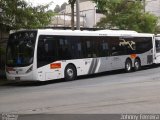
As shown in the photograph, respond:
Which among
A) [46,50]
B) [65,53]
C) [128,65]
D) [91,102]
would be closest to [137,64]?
[128,65]

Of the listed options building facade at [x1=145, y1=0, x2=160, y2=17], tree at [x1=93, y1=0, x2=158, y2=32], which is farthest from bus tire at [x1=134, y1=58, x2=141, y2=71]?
building facade at [x1=145, y1=0, x2=160, y2=17]

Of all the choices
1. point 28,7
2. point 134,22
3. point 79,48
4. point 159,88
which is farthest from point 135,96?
point 134,22

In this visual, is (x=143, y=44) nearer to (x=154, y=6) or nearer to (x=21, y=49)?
(x=21, y=49)

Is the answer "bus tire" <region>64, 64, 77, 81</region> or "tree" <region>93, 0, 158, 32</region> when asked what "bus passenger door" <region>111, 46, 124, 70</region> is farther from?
"tree" <region>93, 0, 158, 32</region>

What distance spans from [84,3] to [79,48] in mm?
32519

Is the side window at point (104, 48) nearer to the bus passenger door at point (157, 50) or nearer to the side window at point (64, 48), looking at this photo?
the side window at point (64, 48)

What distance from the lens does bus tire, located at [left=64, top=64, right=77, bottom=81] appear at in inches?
899

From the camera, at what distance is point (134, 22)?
39.8 meters

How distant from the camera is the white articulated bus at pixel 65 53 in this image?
68.4ft

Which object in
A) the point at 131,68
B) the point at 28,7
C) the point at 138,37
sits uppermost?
the point at 28,7

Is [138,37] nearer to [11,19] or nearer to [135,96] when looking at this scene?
[11,19]

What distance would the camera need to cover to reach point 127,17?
3900 cm

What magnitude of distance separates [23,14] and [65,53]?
11.4 feet

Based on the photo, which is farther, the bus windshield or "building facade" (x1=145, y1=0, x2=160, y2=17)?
"building facade" (x1=145, y1=0, x2=160, y2=17)
